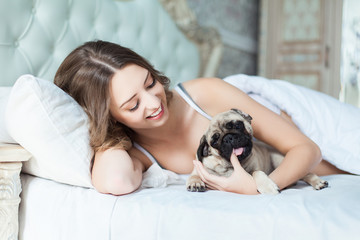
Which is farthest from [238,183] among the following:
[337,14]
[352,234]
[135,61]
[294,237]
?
[337,14]

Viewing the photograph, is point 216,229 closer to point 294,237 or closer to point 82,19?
point 294,237

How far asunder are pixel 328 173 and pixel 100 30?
65.2 inches

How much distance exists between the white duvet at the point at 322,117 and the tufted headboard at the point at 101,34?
3.30 ft

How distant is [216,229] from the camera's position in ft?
3.78

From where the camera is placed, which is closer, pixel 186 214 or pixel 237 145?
pixel 186 214

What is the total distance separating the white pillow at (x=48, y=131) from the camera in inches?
54.6

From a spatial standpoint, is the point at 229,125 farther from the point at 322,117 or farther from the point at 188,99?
the point at 322,117

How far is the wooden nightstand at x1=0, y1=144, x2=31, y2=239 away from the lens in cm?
133

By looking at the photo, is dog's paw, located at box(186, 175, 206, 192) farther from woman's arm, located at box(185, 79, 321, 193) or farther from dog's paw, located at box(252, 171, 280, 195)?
dog's paw, located at box(252, 171, 280, 195)

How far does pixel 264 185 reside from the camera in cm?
134

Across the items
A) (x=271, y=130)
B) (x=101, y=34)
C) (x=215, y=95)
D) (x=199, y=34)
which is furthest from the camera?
(x=199, y=34)

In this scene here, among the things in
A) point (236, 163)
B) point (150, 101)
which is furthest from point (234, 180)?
point (150, 101)

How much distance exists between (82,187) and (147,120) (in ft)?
1.23

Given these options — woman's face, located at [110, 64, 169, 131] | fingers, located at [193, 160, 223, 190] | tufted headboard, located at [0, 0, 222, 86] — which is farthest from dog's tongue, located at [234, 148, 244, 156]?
tufted headboard, located at [0, 0, 222, 86]
